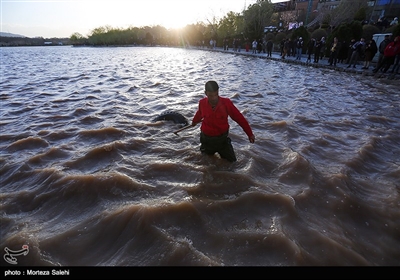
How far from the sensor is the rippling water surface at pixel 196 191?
241cm

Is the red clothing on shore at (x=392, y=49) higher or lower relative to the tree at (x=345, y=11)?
lower

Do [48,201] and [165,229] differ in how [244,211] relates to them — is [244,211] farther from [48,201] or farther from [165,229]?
[48,201]

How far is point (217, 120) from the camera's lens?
3.56 meters

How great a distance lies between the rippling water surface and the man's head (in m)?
1.25

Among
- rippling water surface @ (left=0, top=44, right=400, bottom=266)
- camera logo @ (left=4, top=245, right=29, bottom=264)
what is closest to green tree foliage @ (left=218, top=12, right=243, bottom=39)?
rippling water surface @ (left=0, top=44, right=400, bottom=266)

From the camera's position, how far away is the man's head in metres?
3.23

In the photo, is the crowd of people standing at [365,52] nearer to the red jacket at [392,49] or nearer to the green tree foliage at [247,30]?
the red jacket at [392,49]

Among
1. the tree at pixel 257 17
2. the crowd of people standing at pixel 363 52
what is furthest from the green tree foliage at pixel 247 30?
the crowd of people standing at pixel 363 52

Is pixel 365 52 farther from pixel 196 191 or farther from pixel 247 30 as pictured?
pixel 247 30

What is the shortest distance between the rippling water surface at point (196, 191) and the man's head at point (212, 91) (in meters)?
1.25

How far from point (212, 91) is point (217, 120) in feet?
1.71

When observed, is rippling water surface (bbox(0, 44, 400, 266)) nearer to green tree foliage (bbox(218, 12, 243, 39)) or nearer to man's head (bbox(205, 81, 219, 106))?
man's head (bbox(205, 81, 219, 106))

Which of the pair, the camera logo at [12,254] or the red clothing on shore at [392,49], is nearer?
the camera logo at [12,254]
